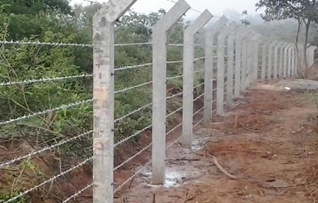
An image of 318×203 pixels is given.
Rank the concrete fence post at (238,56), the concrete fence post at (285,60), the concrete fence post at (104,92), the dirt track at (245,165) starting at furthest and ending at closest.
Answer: the concrete fence post at (285,60), the concrete fence post at (238,56), the dirt track at (245,165), the concrete fence post at (104,92)

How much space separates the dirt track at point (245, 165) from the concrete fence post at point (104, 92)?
1.30 m

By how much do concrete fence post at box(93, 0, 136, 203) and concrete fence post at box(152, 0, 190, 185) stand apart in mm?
1640

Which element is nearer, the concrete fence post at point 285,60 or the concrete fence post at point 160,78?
the concrete fence post at point 160,78

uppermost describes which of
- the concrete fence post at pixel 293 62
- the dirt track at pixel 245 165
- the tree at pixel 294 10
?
the tree at pixel 294 10

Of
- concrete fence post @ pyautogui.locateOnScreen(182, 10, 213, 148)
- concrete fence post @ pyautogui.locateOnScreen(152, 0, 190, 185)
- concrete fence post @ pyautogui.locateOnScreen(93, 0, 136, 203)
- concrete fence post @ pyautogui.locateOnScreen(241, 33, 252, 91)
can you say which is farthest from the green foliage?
concrete fence post @ pyautogui.locateOnScreen(241, 33, 252, 91)

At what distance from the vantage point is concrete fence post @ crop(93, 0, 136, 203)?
3287 mm

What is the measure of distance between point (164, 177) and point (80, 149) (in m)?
0.89

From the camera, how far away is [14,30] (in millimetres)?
6688

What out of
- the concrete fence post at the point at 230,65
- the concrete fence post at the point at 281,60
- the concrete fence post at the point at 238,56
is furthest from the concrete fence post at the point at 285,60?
the concrete fence post at the point at 230,65

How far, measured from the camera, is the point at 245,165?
19.9 ft

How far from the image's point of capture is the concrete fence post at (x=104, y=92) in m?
3.29

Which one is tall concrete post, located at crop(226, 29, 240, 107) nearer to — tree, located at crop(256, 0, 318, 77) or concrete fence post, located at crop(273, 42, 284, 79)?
concrete fence post, located at crop(273, 42, 284, 79)

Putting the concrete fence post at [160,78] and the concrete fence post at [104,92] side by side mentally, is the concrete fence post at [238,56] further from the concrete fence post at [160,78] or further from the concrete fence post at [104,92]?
the concrete fence post at [104,92]

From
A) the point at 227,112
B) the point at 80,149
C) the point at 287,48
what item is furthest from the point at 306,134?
the point at 287,48
